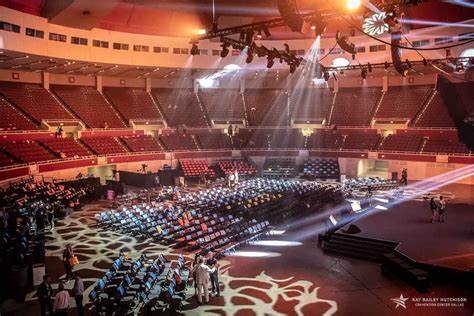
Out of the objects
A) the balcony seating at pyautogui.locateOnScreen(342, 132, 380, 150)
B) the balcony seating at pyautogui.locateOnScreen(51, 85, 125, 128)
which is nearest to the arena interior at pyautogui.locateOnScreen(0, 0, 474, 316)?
the balcony seating at pyautogui.locateOnScreen(342, 132, 380, 150)

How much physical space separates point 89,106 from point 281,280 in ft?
103

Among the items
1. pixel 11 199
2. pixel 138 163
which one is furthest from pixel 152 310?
pixel 138 163

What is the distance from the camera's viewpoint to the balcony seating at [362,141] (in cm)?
3947

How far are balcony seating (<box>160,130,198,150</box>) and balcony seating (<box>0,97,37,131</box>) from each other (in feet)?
39.9

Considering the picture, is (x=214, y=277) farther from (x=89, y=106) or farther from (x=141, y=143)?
(x=89, y=106)

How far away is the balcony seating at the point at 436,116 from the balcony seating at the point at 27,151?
33034mm

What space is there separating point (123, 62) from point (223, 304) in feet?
93.9

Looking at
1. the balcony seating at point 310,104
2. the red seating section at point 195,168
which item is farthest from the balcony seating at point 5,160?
the balcony seating at point 310,104

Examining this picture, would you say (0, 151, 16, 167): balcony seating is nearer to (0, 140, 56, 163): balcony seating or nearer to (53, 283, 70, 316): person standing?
(0, 140, 56, 163): balcony seating

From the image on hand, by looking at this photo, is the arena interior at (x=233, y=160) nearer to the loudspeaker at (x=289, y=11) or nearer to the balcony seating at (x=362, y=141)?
the loudspeaker at (x=289, y=11)

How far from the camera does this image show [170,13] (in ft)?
122

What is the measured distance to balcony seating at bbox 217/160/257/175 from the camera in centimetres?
3884

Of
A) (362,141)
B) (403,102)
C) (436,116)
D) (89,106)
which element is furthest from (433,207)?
(89,106)

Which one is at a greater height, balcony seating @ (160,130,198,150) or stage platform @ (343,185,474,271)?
balcony seating @ (160,130,198,150)
